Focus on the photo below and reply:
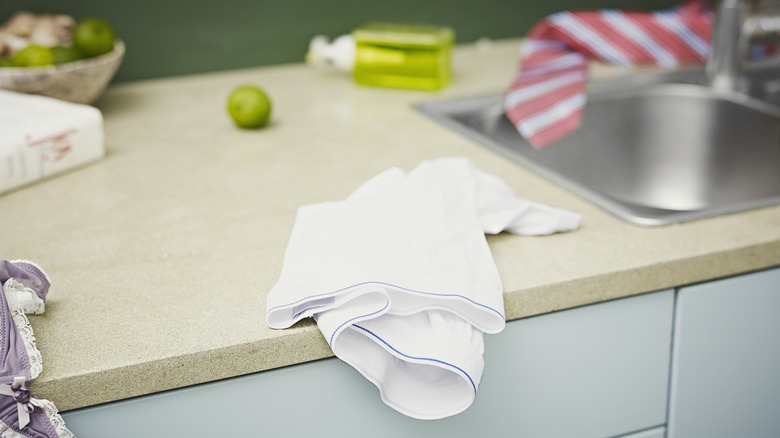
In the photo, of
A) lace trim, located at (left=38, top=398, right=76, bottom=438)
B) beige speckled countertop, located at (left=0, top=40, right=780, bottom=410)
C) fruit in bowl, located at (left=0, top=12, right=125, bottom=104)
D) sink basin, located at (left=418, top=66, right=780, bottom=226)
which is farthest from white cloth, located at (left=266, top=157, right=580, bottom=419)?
fruit in bowl, located at (left=0, top=12, right=125, bottom=104)

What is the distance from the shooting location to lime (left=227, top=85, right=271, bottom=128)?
114 centimetres

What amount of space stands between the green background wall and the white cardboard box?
38 centimetres

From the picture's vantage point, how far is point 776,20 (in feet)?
4.57

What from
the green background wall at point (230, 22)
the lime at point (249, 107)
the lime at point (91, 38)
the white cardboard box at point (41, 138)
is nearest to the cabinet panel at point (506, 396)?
the white cardboard box at point (41, 138)

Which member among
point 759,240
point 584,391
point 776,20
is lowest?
point 584,391

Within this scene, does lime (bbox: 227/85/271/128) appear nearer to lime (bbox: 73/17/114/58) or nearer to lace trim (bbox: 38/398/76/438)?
lime (bbox: 73/17/114/58)

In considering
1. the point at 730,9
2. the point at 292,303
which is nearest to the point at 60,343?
the point at 292,303

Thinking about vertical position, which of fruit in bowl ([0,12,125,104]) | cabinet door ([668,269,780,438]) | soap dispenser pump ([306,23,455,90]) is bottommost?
cabinet door ([668,269,780,438])

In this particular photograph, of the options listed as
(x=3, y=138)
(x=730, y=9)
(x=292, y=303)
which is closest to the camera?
(x=292, y=303)

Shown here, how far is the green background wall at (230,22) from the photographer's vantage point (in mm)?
1375

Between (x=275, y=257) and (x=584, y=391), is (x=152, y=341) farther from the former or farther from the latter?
(x=584, y=391)

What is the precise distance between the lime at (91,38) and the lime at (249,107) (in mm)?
210

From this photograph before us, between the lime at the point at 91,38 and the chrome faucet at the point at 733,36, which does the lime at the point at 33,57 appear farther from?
the chrome faucet at the point at 733,36

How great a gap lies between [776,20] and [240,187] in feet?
3.48
